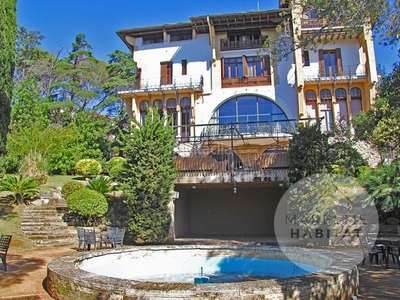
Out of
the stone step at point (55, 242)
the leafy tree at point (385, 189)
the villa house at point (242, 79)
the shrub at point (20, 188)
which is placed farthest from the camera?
the villa house at point (242, 79)

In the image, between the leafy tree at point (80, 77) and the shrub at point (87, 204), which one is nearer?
the shrub at point (87, 204)

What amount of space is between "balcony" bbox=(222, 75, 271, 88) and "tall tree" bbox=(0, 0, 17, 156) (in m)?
16.4

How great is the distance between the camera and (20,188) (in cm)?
1622

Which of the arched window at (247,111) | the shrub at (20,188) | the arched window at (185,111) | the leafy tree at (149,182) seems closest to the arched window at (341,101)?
the arched window at (247,111)

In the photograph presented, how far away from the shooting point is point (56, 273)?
21.7 feet

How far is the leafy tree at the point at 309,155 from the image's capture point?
44.9ft

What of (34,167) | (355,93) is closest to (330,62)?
(355,93)

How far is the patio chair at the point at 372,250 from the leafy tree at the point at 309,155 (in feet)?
10.8

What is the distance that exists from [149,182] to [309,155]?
674 cm

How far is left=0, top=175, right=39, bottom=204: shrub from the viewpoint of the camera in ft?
53.0

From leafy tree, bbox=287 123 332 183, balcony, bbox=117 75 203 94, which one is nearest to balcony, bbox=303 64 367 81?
balcony, bbox=117 75 203 94

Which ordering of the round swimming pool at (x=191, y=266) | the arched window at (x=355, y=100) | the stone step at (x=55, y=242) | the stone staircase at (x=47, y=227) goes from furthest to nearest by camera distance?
the arched window at (x=355, y=100), the stone staircase at (x=47, y=227), the stone step at (x=55, y=242), the round swimming pool at (x=191, y=266)

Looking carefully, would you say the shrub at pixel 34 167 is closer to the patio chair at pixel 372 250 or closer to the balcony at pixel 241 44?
the balcony at pixel 241 44

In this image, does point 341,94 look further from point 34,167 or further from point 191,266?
point 34,167
